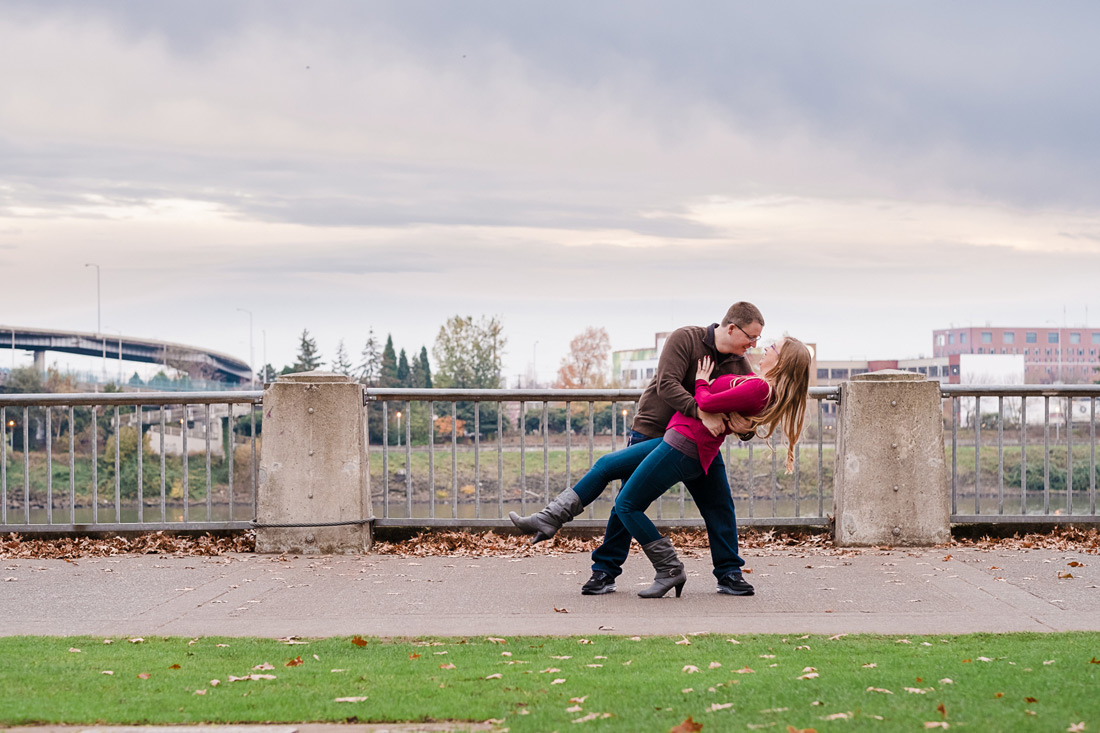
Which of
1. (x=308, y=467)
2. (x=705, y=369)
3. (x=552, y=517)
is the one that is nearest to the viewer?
(x=705, y=369)

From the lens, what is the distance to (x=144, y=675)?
479cm

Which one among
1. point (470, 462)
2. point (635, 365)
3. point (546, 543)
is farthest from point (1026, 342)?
point (546, 543)

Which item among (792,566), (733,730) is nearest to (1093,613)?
(792,566)

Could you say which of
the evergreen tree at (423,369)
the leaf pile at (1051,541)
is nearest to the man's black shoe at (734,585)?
the leaf pile at (1051,541)

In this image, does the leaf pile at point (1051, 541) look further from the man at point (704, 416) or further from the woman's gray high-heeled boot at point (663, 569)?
the woman's gray high-heeled boot at point (663, 569)

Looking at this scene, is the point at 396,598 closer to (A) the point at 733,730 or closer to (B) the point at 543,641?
(B) the point at 543,641

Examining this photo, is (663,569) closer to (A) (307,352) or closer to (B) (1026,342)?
(A) (307,352)

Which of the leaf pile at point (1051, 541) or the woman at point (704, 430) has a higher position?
the woman at point (704, 430)

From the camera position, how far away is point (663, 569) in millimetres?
6898

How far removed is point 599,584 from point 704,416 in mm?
1283

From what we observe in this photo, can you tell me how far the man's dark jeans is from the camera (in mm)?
7145

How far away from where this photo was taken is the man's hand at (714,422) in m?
6.67

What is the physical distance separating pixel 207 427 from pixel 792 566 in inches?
185

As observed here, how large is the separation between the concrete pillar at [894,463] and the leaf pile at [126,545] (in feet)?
15.8
